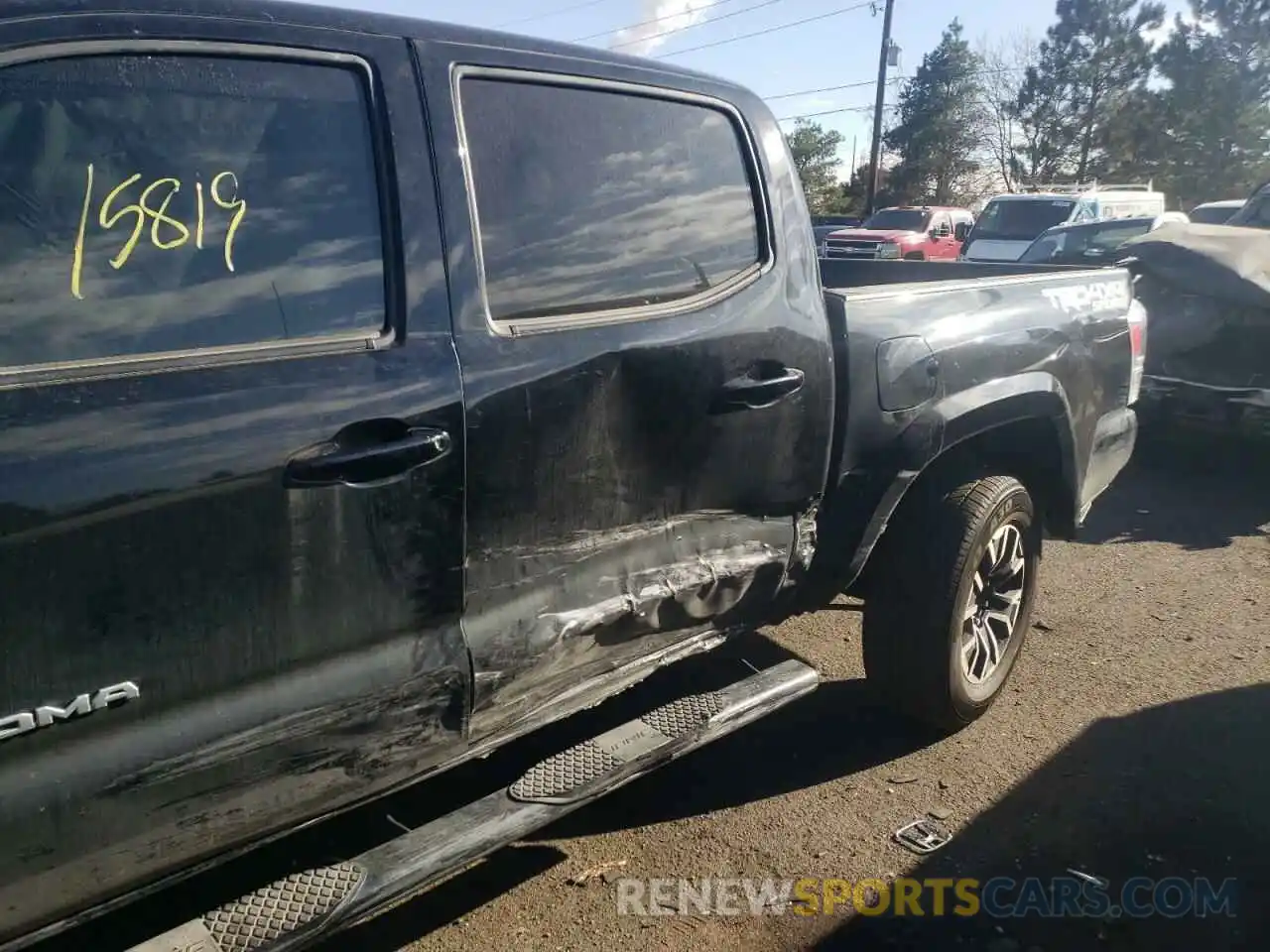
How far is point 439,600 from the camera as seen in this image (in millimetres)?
2197

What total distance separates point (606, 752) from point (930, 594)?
1.27 meters

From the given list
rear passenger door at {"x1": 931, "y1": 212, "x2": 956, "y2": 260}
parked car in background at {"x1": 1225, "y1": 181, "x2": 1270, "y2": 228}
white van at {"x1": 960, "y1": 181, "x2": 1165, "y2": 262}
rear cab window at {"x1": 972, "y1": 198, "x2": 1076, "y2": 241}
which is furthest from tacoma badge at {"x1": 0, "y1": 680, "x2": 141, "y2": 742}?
rear passenger door at {"x1": 931, "y1": 212, "x2": 956, "y2": 260}

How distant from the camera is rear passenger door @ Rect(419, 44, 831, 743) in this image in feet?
7.48

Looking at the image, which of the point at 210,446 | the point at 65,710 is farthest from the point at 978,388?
the point at 65,710

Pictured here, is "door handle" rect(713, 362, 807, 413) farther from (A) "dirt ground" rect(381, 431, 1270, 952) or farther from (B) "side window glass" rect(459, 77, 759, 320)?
(A) "dirt ground" rect(381, 431, 1270, 952)

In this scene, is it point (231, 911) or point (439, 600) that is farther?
point (439, 600)

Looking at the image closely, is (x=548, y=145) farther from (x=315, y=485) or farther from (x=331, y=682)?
(x=331, y=682)

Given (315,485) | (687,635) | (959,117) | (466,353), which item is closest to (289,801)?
(315,485)

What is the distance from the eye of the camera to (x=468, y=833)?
2291 mm

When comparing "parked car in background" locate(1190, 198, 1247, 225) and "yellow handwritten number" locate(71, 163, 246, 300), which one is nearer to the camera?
"yellow handwritten number" locate(71, 163, 246, 300)

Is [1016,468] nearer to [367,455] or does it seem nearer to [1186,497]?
[367,455]

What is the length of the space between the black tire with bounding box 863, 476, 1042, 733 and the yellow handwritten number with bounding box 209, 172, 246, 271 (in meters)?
2.24

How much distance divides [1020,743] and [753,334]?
1.82m

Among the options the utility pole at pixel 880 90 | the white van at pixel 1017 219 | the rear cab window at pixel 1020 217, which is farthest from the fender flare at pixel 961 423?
the utility pole at pixel 880 90
